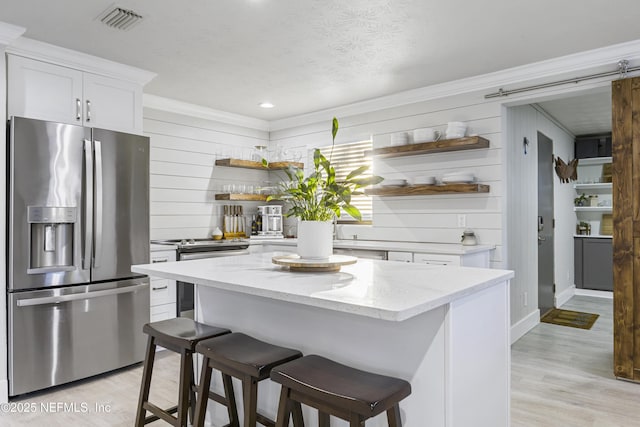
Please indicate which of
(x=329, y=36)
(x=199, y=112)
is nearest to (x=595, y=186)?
(x=329, y=36)

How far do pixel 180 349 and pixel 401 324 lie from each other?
1.08 meters

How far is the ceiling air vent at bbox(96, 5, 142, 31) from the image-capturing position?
102 inches

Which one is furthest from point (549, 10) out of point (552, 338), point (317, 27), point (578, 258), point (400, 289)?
point (578, 258)

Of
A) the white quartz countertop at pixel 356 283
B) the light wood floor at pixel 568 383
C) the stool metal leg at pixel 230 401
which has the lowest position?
the light wood floor at pixel 568 383

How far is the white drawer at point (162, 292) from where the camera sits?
3881 millimetres

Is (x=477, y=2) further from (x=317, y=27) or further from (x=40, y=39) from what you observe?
(x=40, y=39)

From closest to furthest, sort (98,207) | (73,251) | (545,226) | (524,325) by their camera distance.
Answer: (73,251) → (98,207) → (524,325) → (545,226)

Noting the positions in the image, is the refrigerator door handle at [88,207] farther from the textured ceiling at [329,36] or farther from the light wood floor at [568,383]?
the light wood floor at [568,383]

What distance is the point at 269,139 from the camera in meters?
5.77

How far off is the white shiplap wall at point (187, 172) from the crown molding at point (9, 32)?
1.61m

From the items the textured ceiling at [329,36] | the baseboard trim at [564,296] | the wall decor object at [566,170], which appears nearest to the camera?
the textured ceiling at [329,36]

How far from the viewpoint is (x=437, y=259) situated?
11.5ft

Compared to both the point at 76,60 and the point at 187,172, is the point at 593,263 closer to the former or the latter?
the point at 187,172

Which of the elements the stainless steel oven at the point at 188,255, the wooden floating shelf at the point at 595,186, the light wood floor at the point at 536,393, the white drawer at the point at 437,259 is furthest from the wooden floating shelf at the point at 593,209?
the stainless steel oven at the point at 188,255
